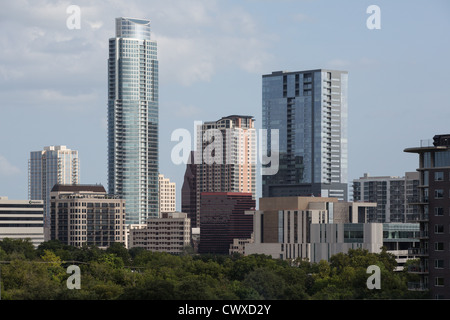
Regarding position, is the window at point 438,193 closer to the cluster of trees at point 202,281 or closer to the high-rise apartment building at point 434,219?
the high-rise apartment building at point 434,219

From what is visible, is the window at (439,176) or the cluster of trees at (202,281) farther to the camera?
the window at (439,176)

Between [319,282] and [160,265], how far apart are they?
35.3 metres

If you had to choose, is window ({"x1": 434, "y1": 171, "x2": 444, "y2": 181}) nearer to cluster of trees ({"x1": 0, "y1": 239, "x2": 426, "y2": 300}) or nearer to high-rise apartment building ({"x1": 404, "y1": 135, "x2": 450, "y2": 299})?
high-rise apartment building ({"x1": 404, "y1": 135, "x2": 450, "y2": 299})

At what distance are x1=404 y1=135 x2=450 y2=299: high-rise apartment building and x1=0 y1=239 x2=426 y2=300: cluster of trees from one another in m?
2.10

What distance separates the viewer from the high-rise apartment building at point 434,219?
79250 mm

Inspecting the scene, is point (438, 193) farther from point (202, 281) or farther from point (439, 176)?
A: point (202, 281)

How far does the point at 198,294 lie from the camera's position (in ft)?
236

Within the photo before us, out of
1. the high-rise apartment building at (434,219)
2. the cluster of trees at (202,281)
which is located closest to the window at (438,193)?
the high-rise apartment building at (434,219)

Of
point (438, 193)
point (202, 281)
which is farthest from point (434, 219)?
point (202, 281)

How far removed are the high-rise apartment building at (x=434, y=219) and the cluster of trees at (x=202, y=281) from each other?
2096 millimetres

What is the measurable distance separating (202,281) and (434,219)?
2455 centimetres

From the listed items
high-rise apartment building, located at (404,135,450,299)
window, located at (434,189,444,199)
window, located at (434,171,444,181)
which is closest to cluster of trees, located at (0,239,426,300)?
high-rise apartment building, located at (404,135,450,299)
